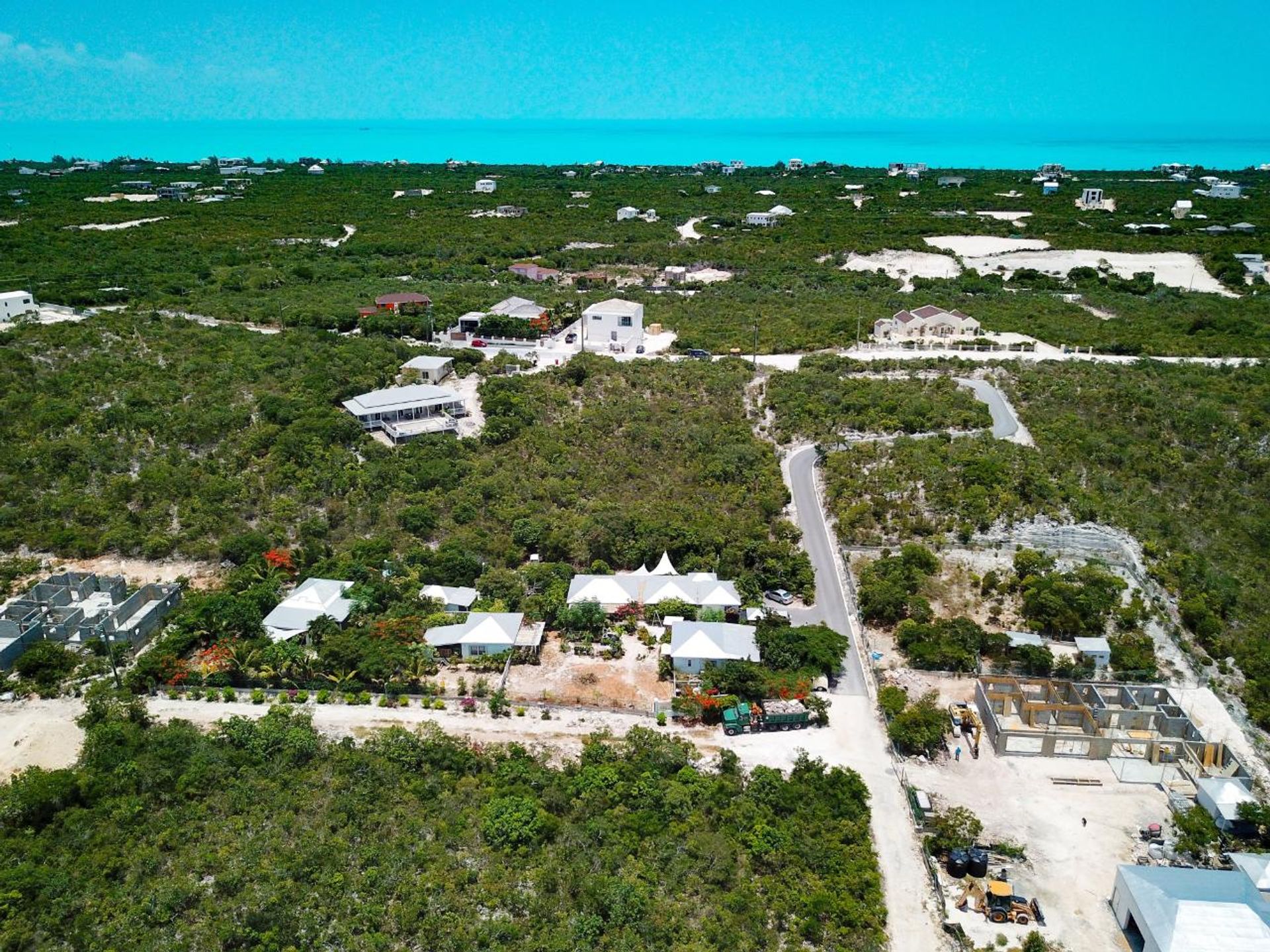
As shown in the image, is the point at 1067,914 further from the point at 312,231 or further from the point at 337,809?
the point at 312,231

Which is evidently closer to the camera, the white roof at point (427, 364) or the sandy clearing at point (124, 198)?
the white roof at point (427, 364)

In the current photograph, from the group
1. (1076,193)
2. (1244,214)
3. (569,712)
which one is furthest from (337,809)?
(1076,193)

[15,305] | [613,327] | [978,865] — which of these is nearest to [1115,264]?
[613,327]

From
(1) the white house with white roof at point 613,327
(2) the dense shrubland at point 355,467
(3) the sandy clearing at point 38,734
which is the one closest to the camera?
(3) the sandy clearing at point 38,734

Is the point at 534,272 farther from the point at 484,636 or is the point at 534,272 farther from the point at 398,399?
the point at 484,636

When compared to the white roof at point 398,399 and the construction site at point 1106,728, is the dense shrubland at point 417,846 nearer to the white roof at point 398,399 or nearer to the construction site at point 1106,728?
the construction site at point 1106,728

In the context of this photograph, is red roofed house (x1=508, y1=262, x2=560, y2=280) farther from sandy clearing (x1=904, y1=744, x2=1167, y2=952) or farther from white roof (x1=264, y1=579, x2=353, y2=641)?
sandy clearing (x1=904, y1=744, x2=1167, y2=952)

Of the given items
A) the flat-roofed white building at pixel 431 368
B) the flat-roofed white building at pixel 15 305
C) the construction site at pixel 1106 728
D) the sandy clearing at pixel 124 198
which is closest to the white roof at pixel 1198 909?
the construction site at pixel 1106 728
